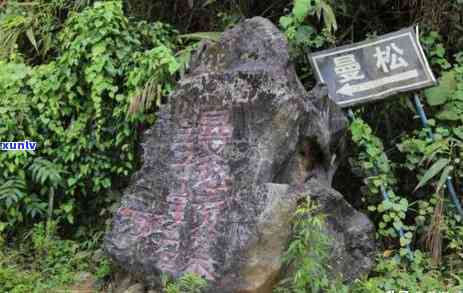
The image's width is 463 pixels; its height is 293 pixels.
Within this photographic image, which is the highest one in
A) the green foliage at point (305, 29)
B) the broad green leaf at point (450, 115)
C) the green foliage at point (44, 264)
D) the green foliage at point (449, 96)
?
the green foliage at point (305, 29)

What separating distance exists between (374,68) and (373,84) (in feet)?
0.34

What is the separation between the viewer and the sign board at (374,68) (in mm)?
4121

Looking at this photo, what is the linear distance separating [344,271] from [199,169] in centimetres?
98

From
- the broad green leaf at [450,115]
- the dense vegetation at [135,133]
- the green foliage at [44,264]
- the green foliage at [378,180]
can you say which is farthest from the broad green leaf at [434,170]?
the green foliage at [44,264]

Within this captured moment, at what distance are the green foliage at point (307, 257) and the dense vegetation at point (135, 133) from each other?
85cm

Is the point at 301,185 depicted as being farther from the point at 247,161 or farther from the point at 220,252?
the point at 220,252

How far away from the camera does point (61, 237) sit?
4.93 meters

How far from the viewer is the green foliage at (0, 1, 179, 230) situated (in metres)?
4.65

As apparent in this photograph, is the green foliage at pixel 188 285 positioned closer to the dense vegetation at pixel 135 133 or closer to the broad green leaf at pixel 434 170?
the dense vegetation at pixel 135 133

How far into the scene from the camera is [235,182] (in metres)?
3.58

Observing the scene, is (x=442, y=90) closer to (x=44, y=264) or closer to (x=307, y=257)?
(x=307, y=257)

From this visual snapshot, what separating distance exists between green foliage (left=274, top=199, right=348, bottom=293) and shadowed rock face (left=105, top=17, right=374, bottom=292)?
0.27 feet

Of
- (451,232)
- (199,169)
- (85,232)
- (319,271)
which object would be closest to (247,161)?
(199,169)

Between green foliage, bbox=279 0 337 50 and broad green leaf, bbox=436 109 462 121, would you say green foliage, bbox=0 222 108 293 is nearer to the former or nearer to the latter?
green foliage, bbox=279 0 337 50
